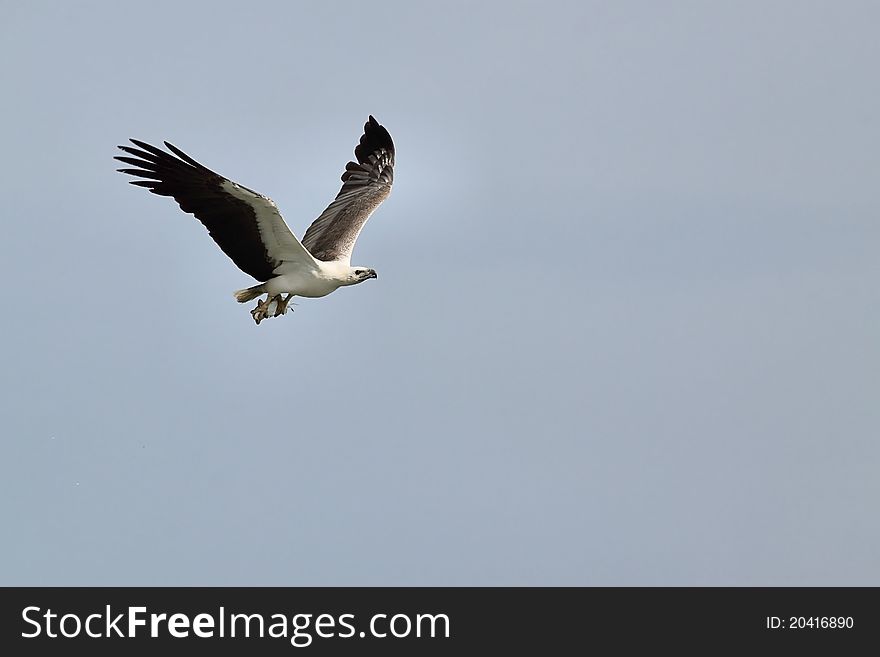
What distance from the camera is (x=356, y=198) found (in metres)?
31.5

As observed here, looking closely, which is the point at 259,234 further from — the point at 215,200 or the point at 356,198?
the point at 356,198

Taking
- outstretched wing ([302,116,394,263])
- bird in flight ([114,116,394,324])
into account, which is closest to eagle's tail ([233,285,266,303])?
bird in flight ([114,116,394,324])

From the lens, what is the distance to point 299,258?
26531 millimetres

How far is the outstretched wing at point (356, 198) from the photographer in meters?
29.4

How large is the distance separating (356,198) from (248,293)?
5.05 meters

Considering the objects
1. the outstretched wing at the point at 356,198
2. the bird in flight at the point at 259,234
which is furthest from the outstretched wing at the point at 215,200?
the outstretched wing at the point at 356,198

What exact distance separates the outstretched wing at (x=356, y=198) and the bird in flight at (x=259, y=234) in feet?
0.09

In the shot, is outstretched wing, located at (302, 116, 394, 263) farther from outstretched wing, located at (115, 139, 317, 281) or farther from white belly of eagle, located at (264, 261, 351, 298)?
outstretched wing, located at (115, 139, 317, 281)

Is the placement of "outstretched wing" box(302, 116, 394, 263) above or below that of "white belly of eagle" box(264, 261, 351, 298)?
above

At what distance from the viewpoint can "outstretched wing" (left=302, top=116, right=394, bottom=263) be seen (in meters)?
29.4

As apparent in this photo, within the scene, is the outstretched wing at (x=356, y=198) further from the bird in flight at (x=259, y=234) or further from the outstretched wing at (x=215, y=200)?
the outstretched wing at (x=215, y=200)

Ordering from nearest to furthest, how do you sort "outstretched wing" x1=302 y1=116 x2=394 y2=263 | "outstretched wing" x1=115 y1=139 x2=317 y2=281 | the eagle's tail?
"outstretched wing" x1=115 y1=139 x2=317 y2=281, the eagle's tail, "outstretched wing" x1=302 y1=116 x2=394 y2=263

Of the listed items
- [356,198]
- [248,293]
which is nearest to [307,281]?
[248,293]
